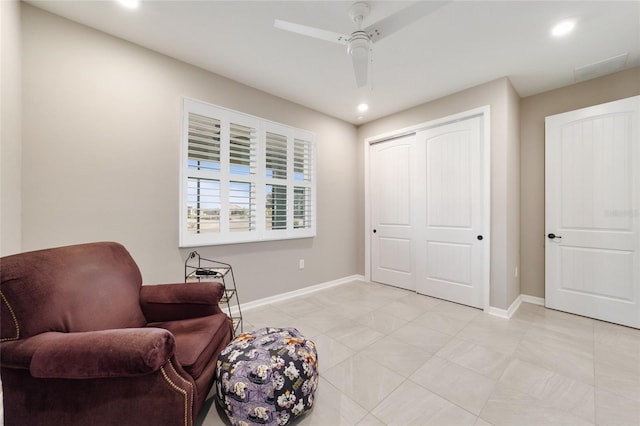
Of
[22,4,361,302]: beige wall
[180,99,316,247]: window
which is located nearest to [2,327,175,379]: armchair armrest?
[22,4,361,302]: beige wall

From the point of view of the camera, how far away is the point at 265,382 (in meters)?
1.29

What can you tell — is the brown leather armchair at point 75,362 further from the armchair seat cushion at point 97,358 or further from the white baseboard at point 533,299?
the white baseboard at point 533,299

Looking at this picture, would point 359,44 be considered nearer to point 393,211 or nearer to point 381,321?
point 381,321

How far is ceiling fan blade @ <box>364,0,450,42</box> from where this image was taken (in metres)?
1.32

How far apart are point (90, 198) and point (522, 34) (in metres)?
3.89

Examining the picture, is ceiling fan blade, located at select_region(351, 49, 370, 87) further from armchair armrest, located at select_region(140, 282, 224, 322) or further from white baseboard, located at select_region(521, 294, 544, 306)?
white baseboard, located at select_region(521, 294, 544, 306)

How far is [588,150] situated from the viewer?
273 cm

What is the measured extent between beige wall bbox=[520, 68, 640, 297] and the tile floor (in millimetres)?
484

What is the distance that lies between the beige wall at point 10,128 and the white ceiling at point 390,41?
396mm

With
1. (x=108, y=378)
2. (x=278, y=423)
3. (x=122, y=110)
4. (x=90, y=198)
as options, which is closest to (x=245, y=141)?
(x=122, y=110)

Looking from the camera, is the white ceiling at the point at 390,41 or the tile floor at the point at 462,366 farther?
the white ceiling at the point at 390,41

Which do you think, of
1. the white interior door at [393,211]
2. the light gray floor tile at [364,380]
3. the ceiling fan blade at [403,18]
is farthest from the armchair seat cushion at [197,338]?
the white interior door at [393,211]

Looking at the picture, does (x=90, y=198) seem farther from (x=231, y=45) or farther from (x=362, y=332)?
(x=362, y=332)

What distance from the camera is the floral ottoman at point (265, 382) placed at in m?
1.27
